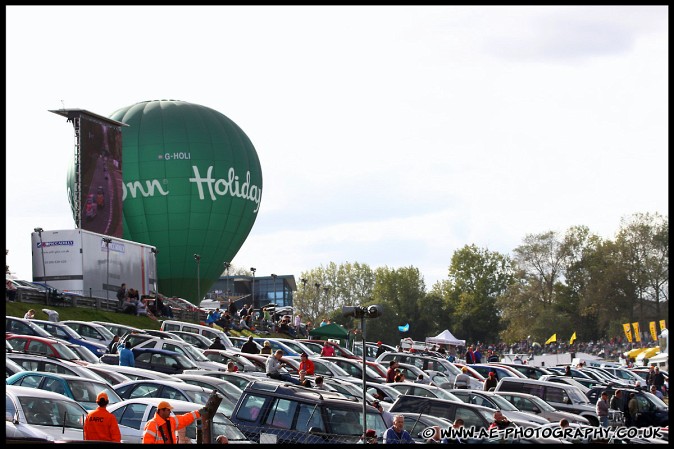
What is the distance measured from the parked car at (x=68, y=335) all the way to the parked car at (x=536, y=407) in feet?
37.0

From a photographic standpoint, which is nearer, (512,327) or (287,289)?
(512,327)

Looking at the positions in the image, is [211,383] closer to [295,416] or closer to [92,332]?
[295,416]

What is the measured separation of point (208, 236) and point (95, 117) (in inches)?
685

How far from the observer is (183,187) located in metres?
73.8

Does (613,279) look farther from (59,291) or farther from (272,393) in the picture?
(272,393)

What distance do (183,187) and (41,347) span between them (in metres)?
46.0

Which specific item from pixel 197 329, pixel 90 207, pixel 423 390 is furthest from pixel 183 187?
pixel 423 390

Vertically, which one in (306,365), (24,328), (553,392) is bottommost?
(553,392)

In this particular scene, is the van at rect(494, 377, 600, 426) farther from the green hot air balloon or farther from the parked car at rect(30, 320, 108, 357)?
the green hot air balloon

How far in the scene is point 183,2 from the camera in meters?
9.52

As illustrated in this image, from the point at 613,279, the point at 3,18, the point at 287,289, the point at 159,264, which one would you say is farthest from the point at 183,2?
the point at 287,289

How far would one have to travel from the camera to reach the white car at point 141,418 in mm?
18453

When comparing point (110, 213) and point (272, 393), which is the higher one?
point (110, 213)

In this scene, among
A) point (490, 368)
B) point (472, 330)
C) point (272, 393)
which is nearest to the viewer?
point (272, 393)
